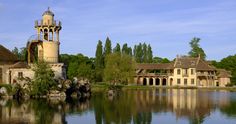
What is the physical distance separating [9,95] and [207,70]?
53.4m

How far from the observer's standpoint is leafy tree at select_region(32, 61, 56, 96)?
51.8 metres

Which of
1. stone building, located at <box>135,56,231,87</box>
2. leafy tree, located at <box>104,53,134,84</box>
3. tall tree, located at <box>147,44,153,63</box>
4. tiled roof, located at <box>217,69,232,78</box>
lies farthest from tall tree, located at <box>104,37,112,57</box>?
tiled roof, located at <box>217,69,232,78</box>

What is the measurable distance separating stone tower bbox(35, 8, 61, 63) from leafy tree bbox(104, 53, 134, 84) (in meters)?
19.1

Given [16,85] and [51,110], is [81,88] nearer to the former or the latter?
[16,85]

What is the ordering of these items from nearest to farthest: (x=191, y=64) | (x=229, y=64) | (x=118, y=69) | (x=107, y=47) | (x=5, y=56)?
(x=5, y=56)
(x=118, y=69)
(x=191, y=64)
(x=107, y=47)
(x=229, y=64)

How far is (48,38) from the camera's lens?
61.0m

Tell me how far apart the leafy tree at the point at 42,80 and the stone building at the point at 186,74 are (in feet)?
148

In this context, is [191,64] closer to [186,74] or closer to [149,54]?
[186,74]

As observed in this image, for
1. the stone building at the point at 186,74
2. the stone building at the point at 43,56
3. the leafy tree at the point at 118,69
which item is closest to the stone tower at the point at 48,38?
the stone building at the point at 43,56

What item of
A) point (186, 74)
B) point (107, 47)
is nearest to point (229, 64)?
point (186, 74)

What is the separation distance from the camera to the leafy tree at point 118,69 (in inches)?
3071

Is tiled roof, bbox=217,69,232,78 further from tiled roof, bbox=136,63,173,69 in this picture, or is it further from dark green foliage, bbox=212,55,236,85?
tiled roof, bbox=136,63,173,69

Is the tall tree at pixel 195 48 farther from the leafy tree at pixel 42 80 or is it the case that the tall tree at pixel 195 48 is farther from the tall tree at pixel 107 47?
the leafy tree at pixel 42 80

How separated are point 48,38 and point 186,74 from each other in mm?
41358
